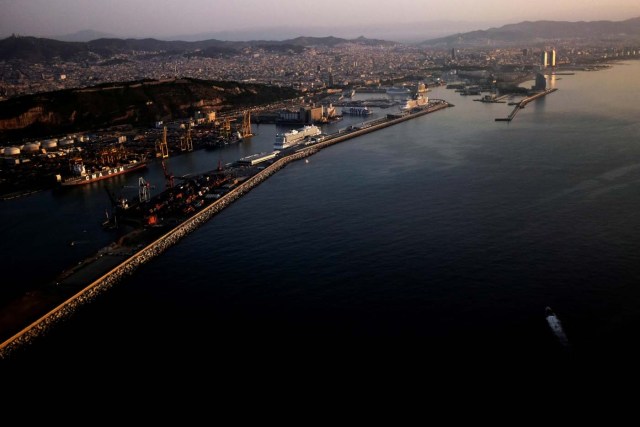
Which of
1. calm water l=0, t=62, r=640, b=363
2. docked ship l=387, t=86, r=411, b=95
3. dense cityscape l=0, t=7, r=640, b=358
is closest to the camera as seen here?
calm water l=0, t=62, r=640, b=363

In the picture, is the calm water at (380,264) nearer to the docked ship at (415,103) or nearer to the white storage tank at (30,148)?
the white storage tank at (30,148)

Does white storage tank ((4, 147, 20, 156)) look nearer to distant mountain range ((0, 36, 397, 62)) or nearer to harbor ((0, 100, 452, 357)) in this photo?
harbor ((0, 100, 452, 357))

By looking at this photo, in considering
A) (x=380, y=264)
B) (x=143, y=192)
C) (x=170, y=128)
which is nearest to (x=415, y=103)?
(x=170, y=128)

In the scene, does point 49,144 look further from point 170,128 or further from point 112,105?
point 112,105

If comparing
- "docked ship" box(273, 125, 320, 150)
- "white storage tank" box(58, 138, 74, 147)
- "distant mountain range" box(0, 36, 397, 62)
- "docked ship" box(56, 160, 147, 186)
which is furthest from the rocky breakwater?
"distant mountain range" box(0, 36, 397, 62)

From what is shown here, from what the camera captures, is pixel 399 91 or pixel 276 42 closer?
pixel 399 91
